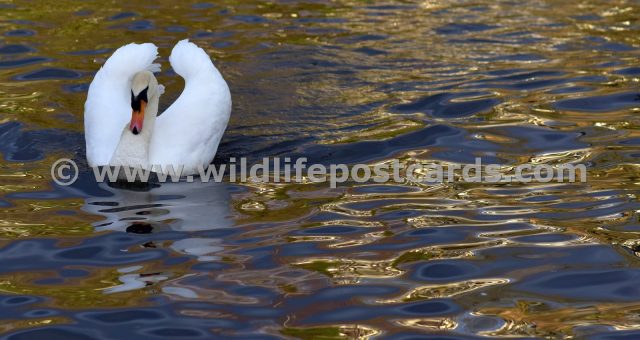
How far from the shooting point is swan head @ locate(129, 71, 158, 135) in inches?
351

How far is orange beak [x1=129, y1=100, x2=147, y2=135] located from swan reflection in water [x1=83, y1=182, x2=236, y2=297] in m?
0.46

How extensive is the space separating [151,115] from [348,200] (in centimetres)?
201

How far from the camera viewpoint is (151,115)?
9383mm

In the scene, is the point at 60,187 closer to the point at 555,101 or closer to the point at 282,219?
the point at 282,219

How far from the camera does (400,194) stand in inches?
336

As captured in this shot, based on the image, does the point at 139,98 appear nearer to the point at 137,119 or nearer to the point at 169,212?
the point at 137,119

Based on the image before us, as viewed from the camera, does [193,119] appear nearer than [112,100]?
Yes

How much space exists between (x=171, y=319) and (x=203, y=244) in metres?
1.21

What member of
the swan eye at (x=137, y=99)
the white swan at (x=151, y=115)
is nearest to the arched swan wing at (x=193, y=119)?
the white swan at (x=151, y=115)

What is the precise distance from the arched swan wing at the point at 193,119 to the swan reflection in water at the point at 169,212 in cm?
35

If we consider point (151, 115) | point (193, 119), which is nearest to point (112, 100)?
point (151, 115)

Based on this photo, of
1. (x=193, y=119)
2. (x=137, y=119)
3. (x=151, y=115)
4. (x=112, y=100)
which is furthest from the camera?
(x=112, y=100)

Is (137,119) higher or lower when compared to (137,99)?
lower

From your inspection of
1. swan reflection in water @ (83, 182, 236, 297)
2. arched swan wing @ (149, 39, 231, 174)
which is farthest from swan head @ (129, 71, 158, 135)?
swan reflection in water @ (83, 182, 236, 297)
